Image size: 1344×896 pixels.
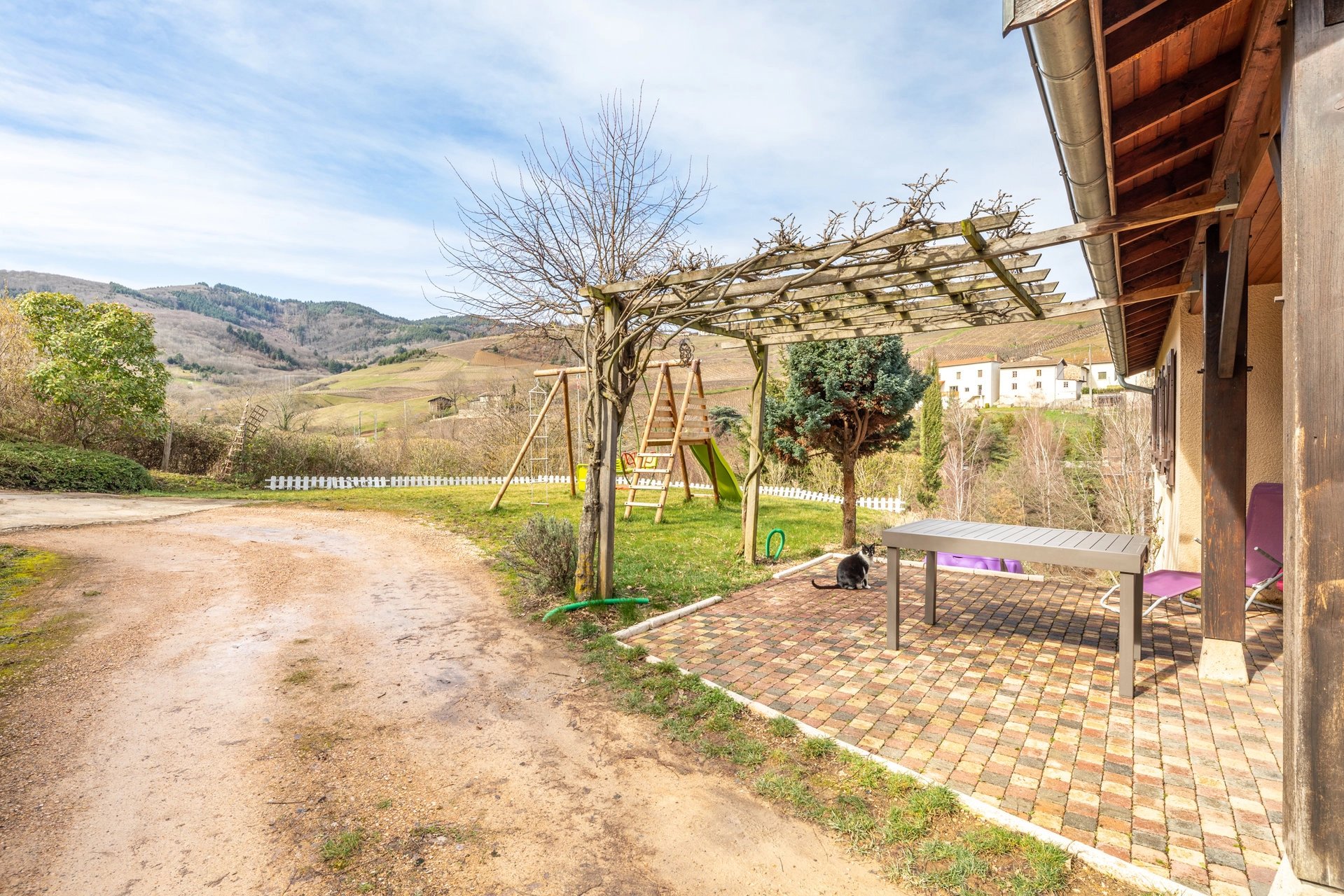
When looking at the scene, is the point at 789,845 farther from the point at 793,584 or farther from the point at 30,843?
the point at 793,584

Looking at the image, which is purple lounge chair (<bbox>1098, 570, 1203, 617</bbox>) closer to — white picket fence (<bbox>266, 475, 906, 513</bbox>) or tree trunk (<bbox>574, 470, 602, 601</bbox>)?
tree trunk (<bbox>574, 470, 602, 601</bbox>)

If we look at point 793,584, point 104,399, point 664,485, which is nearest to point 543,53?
point 664,485

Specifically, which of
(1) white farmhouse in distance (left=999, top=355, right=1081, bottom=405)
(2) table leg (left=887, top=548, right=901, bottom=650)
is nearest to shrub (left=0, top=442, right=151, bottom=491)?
(2) table leg (left=887, top=548, right=901, bottom=650)

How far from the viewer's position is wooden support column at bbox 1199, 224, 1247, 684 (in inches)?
133

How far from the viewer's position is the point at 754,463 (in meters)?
7.26

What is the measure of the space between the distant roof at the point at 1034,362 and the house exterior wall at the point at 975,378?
161cm

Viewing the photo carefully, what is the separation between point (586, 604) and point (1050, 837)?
364 cm

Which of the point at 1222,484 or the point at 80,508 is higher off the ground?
the point at 1222,484

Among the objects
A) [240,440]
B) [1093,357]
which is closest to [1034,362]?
[1093,357]

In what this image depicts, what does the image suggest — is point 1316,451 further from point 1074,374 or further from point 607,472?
point 1074,374

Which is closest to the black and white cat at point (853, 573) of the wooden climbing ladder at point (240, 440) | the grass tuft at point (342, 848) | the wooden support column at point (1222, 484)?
the wooden support column at point (1222, 484)

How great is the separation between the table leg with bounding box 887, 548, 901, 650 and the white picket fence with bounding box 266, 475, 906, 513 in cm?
1054

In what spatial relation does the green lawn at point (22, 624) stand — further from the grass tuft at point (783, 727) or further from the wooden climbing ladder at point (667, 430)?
the wooden climbing ladder at point (667, 430)

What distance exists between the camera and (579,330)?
29.4ft
